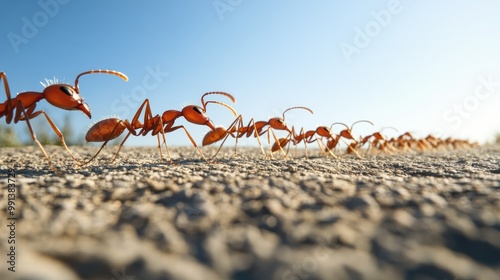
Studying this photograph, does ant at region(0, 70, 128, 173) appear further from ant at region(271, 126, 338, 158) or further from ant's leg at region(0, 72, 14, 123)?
ant at region(271, 126, 338, 158)

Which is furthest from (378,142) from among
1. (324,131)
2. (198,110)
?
(198,110)

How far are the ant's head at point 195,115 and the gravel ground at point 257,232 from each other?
3055mm

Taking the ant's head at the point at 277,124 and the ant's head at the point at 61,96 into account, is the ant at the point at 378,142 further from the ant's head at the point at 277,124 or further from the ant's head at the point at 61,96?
the ant's head at the point at 61,96

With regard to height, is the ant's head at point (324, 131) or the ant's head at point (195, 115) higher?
the ant's head at point (195, 115)

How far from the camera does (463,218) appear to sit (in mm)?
2260

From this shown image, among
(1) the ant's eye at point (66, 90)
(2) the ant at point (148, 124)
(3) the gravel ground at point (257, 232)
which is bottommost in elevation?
(3) the gravel ground at point (257, 232)

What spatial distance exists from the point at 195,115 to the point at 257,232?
171 inches

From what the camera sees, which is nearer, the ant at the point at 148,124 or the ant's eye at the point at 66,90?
the ant's eye at the point at 66,90

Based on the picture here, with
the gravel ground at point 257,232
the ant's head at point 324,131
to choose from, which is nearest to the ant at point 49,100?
the gravel ground at point 257,232

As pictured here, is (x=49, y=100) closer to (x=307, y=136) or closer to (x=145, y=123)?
(x=145, y=123)

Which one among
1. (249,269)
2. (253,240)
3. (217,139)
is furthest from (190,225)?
(217,139)

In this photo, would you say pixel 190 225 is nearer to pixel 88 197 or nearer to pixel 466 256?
pixel 88 197

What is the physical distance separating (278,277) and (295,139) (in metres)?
6.84

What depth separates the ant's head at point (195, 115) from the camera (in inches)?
240
